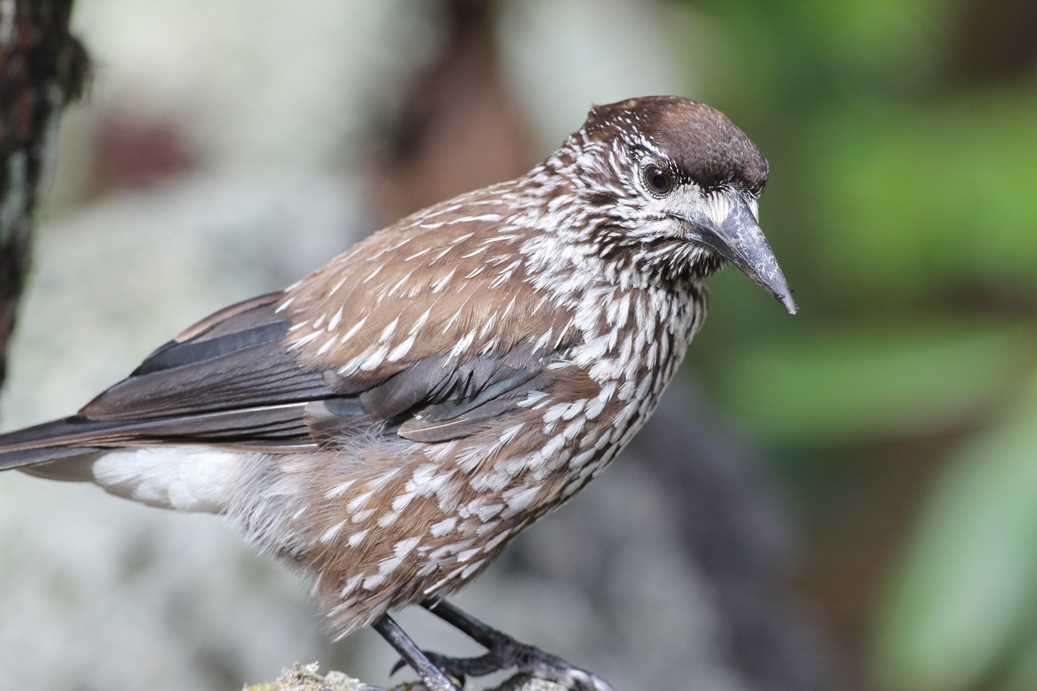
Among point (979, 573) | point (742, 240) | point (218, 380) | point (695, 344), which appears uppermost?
point (695, 344)

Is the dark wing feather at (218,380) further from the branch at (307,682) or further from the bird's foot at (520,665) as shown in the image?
the bird's foot at (520,665)

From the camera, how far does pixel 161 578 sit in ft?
18.3

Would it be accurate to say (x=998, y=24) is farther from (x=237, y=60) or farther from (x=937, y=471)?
(x=237, y=60)

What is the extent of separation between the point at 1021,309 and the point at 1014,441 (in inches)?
79.5

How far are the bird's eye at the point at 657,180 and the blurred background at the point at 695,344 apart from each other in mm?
2035

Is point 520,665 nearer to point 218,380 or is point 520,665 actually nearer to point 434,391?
point 434,391

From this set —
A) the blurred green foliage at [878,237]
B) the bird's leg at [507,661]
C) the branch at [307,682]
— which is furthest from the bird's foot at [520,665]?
the blurred green foliage at [878,237]

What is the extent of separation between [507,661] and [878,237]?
488 centimetres

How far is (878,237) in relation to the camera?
8203mm

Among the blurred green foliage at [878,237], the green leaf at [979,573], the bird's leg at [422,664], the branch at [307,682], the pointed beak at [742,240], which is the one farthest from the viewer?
the blurred green foliage at [878,237]

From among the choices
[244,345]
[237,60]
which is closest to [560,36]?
[237,60]

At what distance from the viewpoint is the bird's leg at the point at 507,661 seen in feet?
13.1

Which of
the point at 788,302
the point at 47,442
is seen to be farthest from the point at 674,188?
the point at 47,442

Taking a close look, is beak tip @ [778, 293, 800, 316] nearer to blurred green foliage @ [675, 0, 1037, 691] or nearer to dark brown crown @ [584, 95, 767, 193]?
dark brown crown @ [584, 95, 767, 193]
